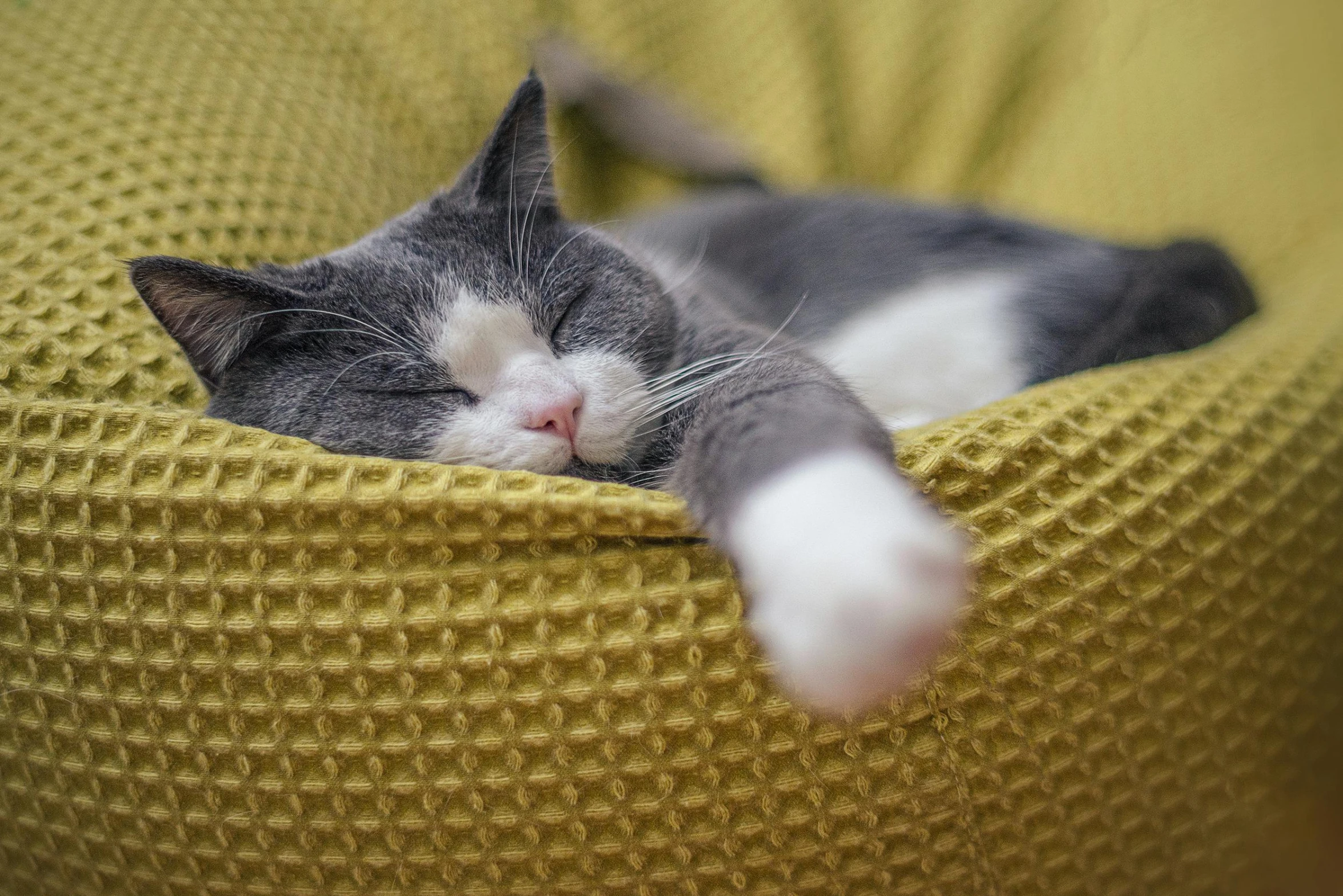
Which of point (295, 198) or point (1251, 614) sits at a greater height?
point (295, 198)

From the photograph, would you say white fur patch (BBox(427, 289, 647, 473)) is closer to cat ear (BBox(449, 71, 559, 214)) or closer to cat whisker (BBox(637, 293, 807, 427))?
cat whisker (BBox(637, 293, 807, 427))

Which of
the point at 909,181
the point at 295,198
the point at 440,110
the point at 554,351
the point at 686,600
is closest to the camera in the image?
the point at 686,600

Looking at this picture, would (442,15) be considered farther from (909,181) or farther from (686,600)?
(686,600)

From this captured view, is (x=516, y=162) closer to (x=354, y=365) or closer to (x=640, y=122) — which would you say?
(x=354, y=365)

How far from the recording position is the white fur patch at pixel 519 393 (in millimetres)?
781

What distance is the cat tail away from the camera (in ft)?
5.17

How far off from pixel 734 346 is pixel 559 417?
26cm

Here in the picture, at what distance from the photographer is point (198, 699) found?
0.69m

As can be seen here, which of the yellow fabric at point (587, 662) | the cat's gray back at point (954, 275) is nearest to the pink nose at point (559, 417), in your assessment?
the yellow fabric at point (587, 662)

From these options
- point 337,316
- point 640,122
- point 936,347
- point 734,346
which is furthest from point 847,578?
point 640,122

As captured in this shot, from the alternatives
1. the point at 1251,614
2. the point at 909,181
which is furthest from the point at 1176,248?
the point at 909,181

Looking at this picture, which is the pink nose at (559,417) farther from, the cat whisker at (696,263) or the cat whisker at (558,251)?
the cat whisker at (696,263)

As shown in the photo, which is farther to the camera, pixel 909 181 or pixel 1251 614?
pixel 909 181

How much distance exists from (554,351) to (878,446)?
0.37 meters
